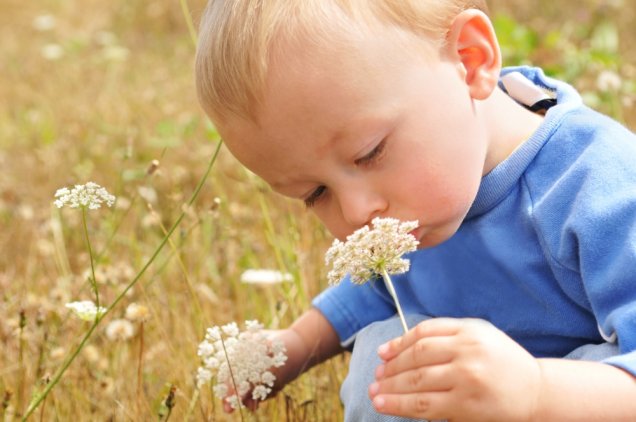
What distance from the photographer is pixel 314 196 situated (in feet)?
4.72

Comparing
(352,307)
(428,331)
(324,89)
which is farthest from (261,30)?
(352,307)

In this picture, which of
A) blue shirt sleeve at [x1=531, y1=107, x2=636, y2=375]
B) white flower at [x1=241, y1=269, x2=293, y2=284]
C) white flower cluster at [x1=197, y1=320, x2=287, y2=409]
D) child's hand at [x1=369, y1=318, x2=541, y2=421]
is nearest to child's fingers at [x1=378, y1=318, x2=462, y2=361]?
child's hand at [x1=369, y1=318, x2=541, y2=421]

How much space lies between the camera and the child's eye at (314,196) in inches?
55.9

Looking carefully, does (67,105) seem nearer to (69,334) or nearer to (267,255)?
(267,255)

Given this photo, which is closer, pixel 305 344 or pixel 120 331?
pixel 305 344

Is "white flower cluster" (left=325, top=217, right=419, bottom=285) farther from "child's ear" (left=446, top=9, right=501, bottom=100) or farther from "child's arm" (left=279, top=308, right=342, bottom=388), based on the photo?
"child's arm" (left=279, top=308, right=342, bottom=388)

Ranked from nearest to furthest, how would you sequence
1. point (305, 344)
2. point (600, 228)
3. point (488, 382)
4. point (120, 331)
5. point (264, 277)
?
point (488, 382) < point (600, 228) < point (305, 344) < point (120, 331) < point (264, 277)

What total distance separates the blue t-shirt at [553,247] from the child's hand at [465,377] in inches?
5.3

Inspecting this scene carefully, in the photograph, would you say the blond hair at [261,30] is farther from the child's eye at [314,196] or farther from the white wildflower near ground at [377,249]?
the white wildflower near ground at [377,249]

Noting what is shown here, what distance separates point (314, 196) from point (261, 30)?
0.24 meters

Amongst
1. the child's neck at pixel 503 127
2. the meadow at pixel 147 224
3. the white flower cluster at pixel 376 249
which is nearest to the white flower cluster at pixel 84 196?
the meadow at pixel 147 224

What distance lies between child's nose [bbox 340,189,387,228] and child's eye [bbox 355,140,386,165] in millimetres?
38

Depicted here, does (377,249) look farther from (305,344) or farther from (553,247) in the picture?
(305,344)

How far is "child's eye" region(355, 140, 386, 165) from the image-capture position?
4.45ft
